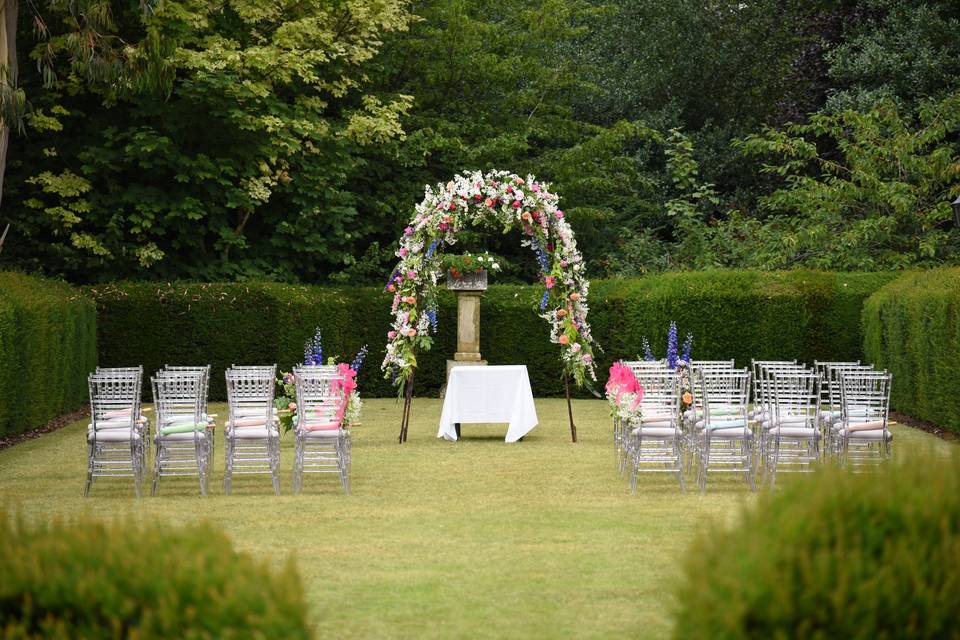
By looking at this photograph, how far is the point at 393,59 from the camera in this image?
27172 millimetres

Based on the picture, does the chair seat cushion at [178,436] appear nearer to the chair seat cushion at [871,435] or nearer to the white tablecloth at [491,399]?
the white tablecloth at [491,399]

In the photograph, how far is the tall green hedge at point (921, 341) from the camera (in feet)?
49.5

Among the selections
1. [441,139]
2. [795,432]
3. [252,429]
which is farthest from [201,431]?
[441,139]

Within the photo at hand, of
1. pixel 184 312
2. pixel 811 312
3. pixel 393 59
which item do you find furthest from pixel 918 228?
pixel 184 312

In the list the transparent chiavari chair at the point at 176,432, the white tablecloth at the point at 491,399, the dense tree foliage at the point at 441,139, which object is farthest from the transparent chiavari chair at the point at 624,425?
the dense tree foliage at the point at 441,139

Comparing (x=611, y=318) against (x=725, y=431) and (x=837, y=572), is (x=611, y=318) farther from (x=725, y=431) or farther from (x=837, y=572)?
(x=837, y=572)

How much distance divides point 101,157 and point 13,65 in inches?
230

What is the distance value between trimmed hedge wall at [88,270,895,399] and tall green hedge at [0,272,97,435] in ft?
3.78

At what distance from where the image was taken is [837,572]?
3.66 metres

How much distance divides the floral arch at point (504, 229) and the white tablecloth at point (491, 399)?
2.22ft

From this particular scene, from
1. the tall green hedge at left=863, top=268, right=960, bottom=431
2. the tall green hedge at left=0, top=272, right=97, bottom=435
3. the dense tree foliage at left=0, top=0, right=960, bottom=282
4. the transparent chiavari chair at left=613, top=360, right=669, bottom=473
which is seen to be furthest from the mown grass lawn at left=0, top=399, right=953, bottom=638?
the dense tree foliage at left=0, top=0, right=960, bottom=282

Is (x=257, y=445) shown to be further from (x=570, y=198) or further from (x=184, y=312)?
(x=570, y=198)

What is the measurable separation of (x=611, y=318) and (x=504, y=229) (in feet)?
22.5

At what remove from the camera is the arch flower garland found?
612 inches
